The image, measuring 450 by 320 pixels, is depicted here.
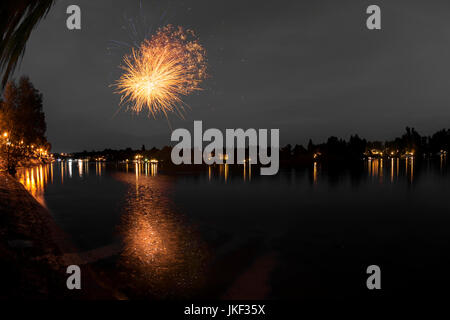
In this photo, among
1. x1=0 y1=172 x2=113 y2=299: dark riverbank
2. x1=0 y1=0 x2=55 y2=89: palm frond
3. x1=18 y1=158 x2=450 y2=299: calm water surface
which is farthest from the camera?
x1=18 y1=158 x2=450 y2=299: calm water surface

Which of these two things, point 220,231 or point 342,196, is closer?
point 220,231

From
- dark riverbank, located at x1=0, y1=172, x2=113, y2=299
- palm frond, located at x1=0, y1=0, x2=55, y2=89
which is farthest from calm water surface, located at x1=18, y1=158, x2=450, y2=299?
palm frond, located at x1=0, y1=0, x2=55, y2=89

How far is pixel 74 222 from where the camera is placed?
44.9ft

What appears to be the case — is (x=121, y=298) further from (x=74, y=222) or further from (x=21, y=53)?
(x=74, y=222)

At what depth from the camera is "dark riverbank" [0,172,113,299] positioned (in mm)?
5082

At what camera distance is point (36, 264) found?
6.64 metres

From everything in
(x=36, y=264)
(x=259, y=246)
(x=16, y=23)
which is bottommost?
(x=259, y=246)

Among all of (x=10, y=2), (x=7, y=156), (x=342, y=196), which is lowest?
(x=342, y=196)

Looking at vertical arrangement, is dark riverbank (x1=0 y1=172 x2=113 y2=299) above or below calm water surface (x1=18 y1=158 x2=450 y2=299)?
above

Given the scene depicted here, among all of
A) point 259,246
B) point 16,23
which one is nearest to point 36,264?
point 16,23

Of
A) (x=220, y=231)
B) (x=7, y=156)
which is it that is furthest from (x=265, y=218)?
(x=7, y=156)

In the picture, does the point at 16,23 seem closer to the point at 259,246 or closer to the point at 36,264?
the point at 36,264

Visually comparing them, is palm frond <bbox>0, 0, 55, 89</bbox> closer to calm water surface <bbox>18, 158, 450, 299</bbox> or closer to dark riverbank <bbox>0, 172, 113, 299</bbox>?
dark riverbank <bbox>0, 172, 113, 299</bbox>
